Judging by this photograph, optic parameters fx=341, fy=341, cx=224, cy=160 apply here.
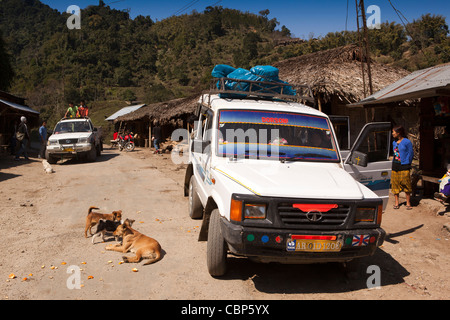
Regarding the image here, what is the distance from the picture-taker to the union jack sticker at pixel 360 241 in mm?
3434

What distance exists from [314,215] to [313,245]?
0.29 m

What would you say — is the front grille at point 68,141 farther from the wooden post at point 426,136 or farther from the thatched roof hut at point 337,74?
the wooden post at point 426,136

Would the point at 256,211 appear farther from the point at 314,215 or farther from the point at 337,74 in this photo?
the point at 337,74

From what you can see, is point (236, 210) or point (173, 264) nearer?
point (236, 210)

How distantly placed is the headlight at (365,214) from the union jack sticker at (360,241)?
0.58 ft

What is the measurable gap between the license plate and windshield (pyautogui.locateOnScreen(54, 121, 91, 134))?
1316 cm

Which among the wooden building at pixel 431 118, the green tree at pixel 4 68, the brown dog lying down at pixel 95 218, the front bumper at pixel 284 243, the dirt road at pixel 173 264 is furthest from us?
the green tree at pixel 4 68

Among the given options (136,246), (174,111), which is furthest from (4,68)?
(136,246)

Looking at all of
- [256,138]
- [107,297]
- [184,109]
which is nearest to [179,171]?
[184,109]

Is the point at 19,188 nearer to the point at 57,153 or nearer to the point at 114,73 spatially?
the point at 57,153

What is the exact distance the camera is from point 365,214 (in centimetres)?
354

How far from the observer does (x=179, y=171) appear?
1287cm

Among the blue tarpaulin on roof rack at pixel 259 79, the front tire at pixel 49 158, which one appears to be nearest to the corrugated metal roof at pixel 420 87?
the blue tarpaulin on roof rack at pixel 259 79

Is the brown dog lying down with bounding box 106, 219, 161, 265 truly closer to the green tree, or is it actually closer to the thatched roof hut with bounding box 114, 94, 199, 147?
the thatched roof hut with bounding box 114, 94, 199, 147
